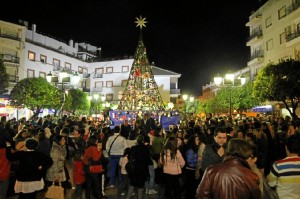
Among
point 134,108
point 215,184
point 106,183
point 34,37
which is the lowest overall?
point 106,183

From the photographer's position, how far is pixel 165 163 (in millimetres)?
7609

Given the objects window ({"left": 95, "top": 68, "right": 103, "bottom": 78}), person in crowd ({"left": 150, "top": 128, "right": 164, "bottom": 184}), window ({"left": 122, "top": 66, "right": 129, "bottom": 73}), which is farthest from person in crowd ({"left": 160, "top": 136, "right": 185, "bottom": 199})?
window ({"left": 95, "top": 68, "right": 103, "bottom": 78})

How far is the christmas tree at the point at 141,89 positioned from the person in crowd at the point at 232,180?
17.5 meters

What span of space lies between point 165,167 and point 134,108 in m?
13.5

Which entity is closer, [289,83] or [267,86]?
[289,83]

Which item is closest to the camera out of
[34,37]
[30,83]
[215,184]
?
[215,184]

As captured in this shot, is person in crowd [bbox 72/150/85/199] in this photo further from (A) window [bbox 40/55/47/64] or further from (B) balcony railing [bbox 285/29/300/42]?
(A) window [bbox 40/55/47/64]

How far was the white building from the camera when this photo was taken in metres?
40.1

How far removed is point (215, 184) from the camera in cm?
340

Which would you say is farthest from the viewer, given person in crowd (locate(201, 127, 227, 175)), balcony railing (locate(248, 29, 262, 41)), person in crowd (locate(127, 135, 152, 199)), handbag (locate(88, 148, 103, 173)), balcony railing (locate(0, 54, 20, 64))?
balcony railing (locate(0, 54, 20, 64))

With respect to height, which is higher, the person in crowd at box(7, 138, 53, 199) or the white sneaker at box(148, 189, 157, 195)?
the person in crowd at box(7, 138, 53, 199)

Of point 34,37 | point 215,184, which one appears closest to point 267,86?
point 215,184

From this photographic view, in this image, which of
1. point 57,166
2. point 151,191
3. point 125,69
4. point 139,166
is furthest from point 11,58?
point 139,166

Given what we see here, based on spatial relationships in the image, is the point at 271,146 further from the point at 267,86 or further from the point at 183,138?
the point at 267,86
